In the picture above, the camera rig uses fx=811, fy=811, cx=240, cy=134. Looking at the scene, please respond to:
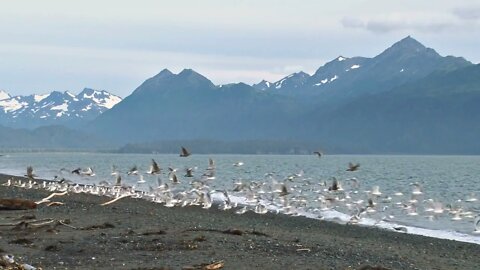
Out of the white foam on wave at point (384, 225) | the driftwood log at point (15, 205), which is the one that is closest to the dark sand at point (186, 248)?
the driftwood log at point (15, 205)

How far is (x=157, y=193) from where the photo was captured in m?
40.8

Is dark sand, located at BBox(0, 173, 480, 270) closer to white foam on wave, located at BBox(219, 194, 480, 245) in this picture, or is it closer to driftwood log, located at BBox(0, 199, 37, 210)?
driftwood log, located at BBox(0, 199, 37, 210)

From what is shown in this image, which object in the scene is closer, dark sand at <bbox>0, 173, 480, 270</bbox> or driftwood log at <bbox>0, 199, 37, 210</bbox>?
dark sand at <bbox>0, 173, 480, 270</bbox>

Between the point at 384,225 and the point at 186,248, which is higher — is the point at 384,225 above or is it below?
below

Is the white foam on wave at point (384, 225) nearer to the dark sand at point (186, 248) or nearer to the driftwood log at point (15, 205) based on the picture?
the dark sand at point (186, 248)

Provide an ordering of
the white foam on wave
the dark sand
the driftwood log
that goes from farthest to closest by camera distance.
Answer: the white foam on wave, the driftwood log, the dark sand

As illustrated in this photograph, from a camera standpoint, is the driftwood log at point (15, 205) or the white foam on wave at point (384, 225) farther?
the white foam on wave at point (384, 225)

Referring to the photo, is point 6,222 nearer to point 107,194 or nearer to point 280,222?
point 280,222

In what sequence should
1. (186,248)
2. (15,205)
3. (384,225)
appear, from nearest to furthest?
(186,248) < (15,205) < (384,225)

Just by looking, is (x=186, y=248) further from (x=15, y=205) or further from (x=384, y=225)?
Result: (x=384, y=225)

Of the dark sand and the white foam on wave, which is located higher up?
the dark sand

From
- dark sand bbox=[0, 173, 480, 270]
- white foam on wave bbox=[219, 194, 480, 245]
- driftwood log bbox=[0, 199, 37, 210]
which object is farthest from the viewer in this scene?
white foam on wave bbox=[219, 194, 480, 245]

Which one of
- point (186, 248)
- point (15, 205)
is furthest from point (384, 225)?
point (186, 248)

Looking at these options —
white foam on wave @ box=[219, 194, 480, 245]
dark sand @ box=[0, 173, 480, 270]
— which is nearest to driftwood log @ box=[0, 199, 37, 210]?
dark sand @ box=[0, 173, 480, 270]
